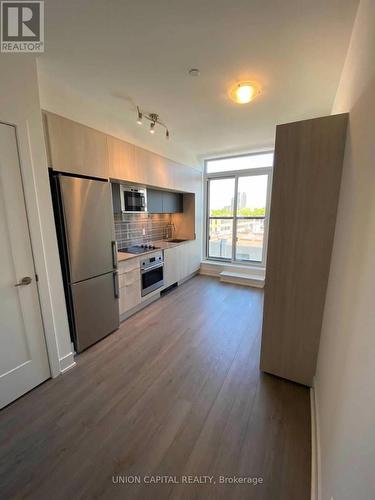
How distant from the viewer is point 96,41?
161 cm

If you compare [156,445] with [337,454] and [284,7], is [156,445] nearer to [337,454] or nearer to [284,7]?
[337,454]

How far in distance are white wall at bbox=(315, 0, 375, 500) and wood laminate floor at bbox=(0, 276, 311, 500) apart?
1.08 feet

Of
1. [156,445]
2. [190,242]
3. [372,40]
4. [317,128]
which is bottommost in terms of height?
[156,445]

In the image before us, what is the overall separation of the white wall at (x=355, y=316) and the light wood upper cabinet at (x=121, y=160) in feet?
7.75

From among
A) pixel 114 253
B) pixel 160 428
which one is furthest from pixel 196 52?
pixel 160 428

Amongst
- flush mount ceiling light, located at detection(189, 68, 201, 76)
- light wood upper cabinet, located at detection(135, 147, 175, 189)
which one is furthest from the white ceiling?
light wood upper cabinet, located at detection(135, 147, 175, 189)

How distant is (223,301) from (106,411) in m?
2.42

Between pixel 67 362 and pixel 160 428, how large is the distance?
120cm

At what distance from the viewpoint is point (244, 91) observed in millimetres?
2193

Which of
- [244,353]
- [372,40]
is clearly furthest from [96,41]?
[244,353]

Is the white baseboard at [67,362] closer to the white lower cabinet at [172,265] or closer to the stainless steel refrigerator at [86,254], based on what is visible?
the stainless steel refrigerator at [86,254]

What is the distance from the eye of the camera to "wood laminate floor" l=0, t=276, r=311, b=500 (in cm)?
121

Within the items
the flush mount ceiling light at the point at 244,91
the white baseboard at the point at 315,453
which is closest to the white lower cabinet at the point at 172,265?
the flush mount ceiling light at the point at 244,91

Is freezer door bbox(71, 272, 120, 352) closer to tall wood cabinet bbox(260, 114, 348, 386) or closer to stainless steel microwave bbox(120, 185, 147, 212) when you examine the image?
stainless steel microwave bbox(120, 185, 147, 212)
